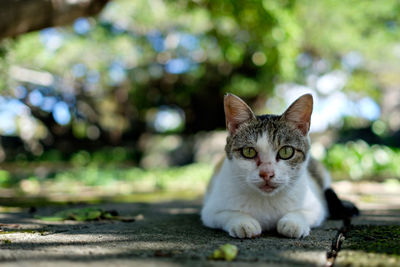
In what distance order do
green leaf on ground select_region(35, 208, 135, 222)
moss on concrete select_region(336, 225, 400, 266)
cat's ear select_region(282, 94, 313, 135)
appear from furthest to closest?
green leaf on ground select_region(35, 208, 135, 222), cat's ear select_region(282, 94, 313, 135), moss on concrete select_region(336, 225, 400, 266)

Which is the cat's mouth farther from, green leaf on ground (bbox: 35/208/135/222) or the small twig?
green leaf on ground (bbox: 35/208/135/222)

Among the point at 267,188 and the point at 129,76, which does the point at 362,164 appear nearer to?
the point at 267,188

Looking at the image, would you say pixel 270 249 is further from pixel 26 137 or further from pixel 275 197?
pixel 26 137

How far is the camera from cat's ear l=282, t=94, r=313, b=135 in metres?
2.07

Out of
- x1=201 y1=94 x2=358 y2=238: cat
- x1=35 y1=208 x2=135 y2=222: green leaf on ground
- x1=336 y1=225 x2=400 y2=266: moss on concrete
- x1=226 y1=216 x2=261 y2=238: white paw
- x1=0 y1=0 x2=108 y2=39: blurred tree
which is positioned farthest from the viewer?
x1=0 y1=0 x2=108 y2=39: blurred tree

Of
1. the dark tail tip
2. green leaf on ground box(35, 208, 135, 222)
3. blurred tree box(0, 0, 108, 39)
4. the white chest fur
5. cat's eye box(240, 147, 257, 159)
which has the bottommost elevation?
green leaf on ground box(35, 208, 135, 222)

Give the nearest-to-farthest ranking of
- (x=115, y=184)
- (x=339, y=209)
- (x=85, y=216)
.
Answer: (x=85, y=216) < (x=339, y=209) < (x=115, y=184)

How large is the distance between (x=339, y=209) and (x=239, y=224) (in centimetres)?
126

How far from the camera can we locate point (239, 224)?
1.76m

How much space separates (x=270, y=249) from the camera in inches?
56.1

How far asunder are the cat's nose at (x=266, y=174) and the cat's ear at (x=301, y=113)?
465 millimetres

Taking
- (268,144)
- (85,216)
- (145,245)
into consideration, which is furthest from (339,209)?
(85,216)

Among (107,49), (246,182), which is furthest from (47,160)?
(246,182)

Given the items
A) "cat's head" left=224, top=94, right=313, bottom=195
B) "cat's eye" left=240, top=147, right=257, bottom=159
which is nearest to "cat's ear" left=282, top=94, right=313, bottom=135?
"cat's head" left=224, top=94, right=313, bottom=195
